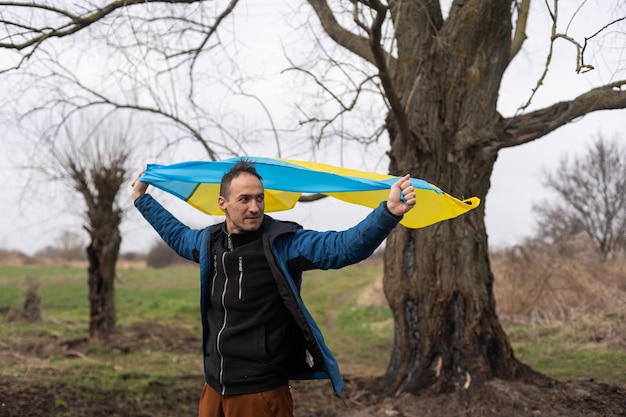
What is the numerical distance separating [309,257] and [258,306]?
415mm

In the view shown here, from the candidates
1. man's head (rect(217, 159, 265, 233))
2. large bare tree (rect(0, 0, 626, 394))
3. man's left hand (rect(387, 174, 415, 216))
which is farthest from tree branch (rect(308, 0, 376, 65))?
man's left hand (rect(387, 174, 415, 216))

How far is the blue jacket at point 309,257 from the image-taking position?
347 centimetres

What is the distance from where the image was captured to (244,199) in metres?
3.77

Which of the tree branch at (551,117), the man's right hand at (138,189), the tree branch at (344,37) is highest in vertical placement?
the tree branch at (344,37)

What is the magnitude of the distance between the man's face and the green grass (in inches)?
227

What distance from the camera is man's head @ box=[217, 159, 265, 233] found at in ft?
→ 12.3

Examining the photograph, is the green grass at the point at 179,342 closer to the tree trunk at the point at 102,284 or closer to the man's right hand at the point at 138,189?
the tree trunk at the point at 102,284

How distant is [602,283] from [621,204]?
18724 mm

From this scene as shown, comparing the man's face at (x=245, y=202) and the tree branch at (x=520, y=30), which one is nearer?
the man's face at (x=245, y=202)

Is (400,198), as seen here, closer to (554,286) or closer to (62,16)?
(62,16)

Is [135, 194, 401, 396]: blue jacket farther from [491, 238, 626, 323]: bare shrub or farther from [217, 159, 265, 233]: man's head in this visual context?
[491, 238, 626, 323]: bare shrub

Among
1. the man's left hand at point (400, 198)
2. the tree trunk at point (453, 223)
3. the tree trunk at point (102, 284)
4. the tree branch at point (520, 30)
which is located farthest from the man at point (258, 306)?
the tree trunk at point (102, 284)

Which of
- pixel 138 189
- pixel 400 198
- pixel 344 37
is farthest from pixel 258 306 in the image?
pixel 344 37

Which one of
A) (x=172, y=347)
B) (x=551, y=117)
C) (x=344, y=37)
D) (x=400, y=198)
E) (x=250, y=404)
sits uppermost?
(x=344, y=37)
